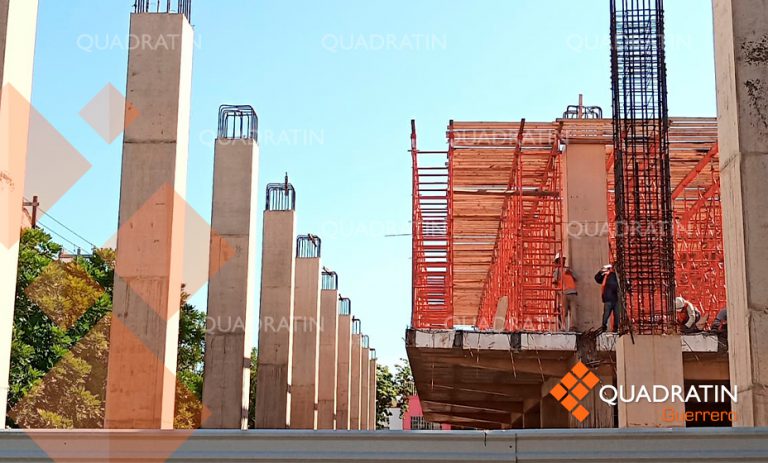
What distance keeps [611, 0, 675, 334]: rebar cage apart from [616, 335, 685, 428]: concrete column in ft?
2.41

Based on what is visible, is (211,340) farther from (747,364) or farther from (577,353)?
(747,364)

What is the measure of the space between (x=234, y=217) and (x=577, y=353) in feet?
24.1

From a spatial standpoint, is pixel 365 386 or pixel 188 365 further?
pixel 365 386

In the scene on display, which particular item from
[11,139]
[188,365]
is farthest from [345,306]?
[11,139]

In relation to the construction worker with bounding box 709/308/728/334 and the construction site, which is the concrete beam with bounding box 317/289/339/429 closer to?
the construction site

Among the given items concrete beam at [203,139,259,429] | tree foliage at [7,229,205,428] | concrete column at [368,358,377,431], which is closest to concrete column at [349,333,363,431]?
concrete column at [368,358,377,431]

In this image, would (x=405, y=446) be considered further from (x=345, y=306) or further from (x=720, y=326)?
Result: (x=345, y=306)

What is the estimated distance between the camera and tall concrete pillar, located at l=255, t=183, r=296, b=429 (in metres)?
23.7

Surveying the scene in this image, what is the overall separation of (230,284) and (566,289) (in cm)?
714

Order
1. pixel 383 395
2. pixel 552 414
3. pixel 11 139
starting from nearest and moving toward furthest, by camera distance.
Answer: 1. pixel 11 139
2. pixel 552 414
3. pixel 383 395

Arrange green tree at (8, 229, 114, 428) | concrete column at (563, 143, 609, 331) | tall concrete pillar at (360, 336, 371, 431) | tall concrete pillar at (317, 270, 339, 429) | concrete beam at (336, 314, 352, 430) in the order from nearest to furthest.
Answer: concrete column at (563, 143, 609, 331) < green tree at (8, 229, 114, 428) < tall concrete pillar at (317, 270, 339, 429) < concrete beam at (336, 314, 352, 430) < tall concrete pillar at (360, 336, 371, 431)

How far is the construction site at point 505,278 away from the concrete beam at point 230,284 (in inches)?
1.6

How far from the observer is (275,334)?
23.9m

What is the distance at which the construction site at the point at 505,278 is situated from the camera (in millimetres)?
5477
